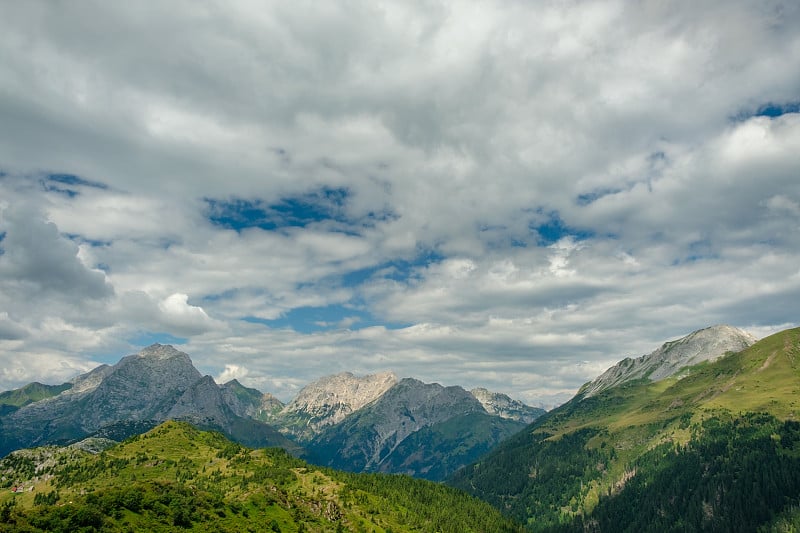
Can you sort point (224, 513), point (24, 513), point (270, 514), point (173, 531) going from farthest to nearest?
point (270, 514) < point (224, 513) < point (173, 531) < point (24, 513)

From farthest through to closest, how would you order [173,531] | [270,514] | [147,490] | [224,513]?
1. [270,514]
2. [224,513]
3. [147,490]
4. [173,531]

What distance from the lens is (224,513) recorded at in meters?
173

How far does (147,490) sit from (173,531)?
74.8ft

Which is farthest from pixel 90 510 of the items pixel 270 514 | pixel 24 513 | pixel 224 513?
pixel 270 514

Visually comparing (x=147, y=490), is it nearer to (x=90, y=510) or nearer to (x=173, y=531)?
(x=173, y=531)

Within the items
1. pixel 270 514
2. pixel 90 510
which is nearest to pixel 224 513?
pixel 270 514

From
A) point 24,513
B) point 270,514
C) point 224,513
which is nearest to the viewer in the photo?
point 24,513

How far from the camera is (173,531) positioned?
144375 mm

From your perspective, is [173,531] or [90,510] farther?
[173,531]

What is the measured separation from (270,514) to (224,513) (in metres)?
28.7

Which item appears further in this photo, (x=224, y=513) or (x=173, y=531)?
(x=224, y=513)

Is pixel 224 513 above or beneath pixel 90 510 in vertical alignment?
beneath

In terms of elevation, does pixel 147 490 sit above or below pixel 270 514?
above

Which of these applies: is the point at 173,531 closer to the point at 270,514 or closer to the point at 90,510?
the point at 90,510
